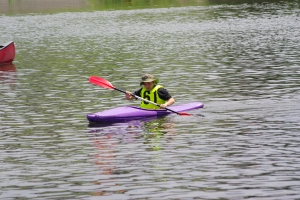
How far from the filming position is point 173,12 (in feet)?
267

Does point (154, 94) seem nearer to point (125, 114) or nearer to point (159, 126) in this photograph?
point (125, 114)

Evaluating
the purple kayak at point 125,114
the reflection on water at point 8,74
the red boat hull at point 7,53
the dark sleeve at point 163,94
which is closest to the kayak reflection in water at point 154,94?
the dark sleeve at point 163,94

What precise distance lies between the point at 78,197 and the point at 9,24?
62.5 metres

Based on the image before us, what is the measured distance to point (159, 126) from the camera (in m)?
19.1

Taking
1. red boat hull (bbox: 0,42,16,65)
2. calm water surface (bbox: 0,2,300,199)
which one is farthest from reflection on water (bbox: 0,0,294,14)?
red boat hull (bbox: 0,42,16,65)

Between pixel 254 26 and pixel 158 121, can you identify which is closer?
pixel 158 121

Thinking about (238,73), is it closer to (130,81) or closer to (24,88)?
(130,81)

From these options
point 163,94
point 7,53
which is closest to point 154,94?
point 163,94

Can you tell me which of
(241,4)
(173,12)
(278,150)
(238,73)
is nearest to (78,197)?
(278,150)

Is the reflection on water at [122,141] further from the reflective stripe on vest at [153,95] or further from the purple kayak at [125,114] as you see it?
the reflective stripe on vest at [153,95]

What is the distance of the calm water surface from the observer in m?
13.0

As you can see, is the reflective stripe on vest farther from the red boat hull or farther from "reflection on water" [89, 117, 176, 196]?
the red boat hull

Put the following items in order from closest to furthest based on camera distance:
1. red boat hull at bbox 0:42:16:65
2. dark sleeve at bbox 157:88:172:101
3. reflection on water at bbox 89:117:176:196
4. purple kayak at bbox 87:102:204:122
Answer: reflection on water at bbox 89:117:176:196 → purple kayak at bbox 87:102:204:122 → dark sleeve at bbox 157:88:172:101 → red boat hull at bbox 0:42:16:65

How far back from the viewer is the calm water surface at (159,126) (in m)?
13.0
